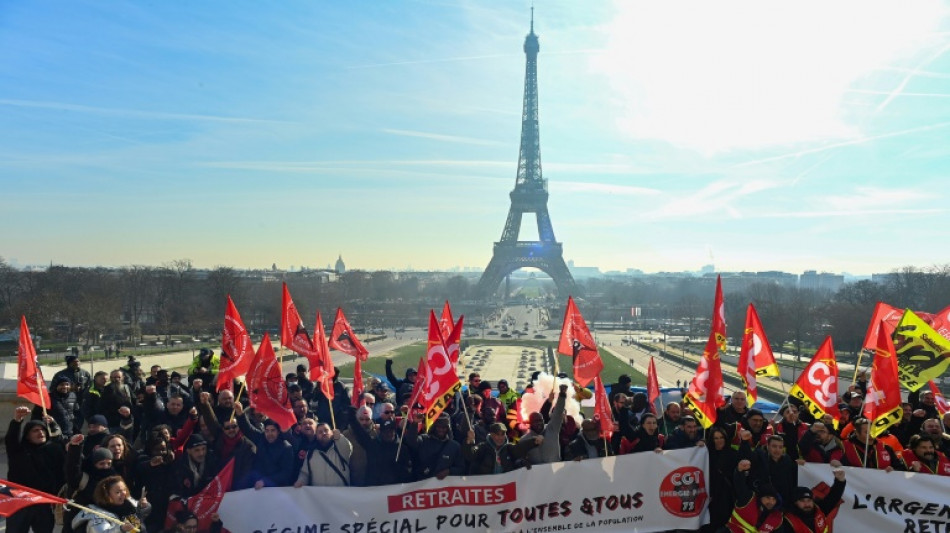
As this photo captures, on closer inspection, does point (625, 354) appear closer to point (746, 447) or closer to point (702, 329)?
point (702, 329)

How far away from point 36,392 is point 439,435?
14.3ft

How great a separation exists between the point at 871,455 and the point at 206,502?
6.39 metres

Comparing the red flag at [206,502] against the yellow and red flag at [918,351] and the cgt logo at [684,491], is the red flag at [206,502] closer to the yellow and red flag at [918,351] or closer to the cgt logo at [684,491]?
the cgt logo at [684,491]

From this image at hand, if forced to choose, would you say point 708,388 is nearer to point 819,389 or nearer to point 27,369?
point 819,389

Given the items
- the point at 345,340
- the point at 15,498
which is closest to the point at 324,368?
the point at 15,498

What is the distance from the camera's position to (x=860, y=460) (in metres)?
6.50

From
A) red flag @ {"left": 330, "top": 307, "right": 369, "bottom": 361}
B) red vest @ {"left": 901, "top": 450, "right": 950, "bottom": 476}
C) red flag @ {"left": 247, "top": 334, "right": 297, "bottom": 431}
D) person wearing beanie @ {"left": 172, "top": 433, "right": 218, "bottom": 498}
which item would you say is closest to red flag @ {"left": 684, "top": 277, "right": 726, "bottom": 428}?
red vest @ {"left": 901, "top": 450, "right": 950, "bottom": 476}

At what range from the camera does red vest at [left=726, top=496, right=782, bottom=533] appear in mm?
5715

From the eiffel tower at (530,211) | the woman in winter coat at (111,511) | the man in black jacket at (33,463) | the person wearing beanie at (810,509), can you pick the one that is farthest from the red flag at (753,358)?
the eiffel tower at (530,211)

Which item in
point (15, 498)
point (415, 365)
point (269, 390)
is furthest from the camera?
point (415, 365)

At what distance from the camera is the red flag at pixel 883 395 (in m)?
6.32

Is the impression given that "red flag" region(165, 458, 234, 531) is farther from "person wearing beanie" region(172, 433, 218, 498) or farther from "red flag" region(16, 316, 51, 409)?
"red flag" region(16, 316, 51, 409)

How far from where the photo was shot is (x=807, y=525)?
5770mm

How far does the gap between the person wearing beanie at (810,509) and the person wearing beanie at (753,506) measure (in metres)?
0.13
